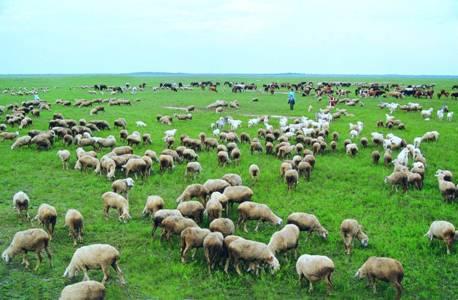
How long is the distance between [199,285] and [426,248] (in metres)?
5.70

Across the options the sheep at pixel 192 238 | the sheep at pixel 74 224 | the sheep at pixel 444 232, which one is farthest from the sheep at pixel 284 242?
the sheep at pixel 74 224

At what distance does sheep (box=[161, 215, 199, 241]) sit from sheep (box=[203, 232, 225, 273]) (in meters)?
1.14

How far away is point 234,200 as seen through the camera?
512 inches

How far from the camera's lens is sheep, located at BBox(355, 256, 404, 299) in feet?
28.4

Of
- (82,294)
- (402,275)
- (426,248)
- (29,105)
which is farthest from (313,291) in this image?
(29,105)

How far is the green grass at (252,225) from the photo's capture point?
8938mm

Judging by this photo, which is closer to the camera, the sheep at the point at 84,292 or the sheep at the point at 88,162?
the sheep at the point at 84,292

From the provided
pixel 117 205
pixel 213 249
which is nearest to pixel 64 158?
pixel 117 205

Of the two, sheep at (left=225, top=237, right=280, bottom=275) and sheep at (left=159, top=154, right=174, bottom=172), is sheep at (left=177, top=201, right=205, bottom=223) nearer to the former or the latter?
sheep at (left=225, top=237, right=280, bottom=275)

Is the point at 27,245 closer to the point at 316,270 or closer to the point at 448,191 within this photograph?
the point at 316,270

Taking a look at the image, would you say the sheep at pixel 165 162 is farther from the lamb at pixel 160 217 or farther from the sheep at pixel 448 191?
the sheep at pixel 448 191

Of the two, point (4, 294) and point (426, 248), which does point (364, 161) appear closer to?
point (426, 248)

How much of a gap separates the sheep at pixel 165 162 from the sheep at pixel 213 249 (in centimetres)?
786

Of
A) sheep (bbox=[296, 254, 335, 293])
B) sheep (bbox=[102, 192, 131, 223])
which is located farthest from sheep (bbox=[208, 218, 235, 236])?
sheep (bbox=[102, 192, 131, 223])
